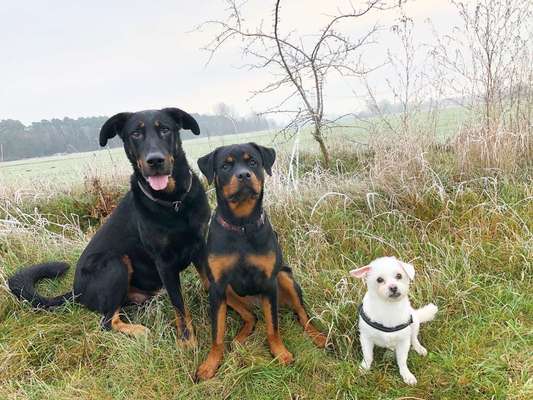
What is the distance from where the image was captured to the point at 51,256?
4.37 m

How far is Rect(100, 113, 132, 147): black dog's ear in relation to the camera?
3041 millimetres

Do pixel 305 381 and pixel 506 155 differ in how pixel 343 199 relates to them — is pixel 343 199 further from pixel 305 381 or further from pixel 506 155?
pixel 305 381

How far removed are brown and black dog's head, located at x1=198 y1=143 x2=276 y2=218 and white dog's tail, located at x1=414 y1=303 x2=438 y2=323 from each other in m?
1.23

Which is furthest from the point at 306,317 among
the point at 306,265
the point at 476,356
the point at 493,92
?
the point at 493,92

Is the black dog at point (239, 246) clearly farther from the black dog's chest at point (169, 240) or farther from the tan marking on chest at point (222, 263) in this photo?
the black dog's chest at point (169, 240)

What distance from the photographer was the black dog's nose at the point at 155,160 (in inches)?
107

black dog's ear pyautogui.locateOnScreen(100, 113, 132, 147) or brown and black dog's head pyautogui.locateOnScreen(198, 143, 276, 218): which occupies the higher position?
black dog's ear pyautogui.locateOnScreen(100, 113, 132, 147)

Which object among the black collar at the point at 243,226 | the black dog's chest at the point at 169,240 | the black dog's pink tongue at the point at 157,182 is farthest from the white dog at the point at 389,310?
the black dog's pink tongue at the point at 157,182

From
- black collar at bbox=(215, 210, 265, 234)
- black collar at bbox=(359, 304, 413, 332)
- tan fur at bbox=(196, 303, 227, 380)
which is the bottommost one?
tan fur at bbox=(196, 303, 227, 380)

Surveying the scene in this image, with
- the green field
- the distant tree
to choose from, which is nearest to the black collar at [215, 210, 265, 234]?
the green field

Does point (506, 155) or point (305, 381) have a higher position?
point (506, 155)

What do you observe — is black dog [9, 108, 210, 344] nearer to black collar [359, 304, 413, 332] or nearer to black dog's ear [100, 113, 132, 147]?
black dog's ear [100, 113, 132, 147]

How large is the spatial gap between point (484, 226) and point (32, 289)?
147 inches

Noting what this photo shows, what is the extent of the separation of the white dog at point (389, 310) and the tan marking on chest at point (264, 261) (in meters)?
0.51
